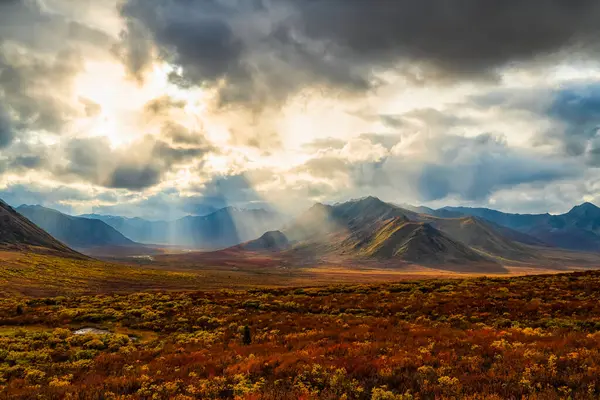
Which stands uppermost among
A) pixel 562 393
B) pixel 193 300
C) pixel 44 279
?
pixel 562 393

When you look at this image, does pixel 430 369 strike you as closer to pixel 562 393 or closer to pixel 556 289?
pixel 562 393

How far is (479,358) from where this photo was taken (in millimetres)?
15633

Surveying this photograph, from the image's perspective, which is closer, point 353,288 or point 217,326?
point 217,326

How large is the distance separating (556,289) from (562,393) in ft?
116

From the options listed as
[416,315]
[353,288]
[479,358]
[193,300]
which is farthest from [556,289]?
[193,300]

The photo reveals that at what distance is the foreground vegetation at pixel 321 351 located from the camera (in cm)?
1327

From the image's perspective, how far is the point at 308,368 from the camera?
15.8 metres

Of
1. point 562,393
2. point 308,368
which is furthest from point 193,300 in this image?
point 562,393

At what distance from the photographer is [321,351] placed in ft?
62.7

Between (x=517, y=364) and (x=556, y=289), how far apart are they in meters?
33.3

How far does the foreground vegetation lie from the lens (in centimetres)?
1327

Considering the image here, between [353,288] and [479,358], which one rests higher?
[479,358]

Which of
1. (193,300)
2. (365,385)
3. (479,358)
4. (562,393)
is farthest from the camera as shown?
(193,300)

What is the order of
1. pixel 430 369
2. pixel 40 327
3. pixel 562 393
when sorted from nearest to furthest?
1. pixel 562 393
2. pixel 430 369
3. pixel 40 327
